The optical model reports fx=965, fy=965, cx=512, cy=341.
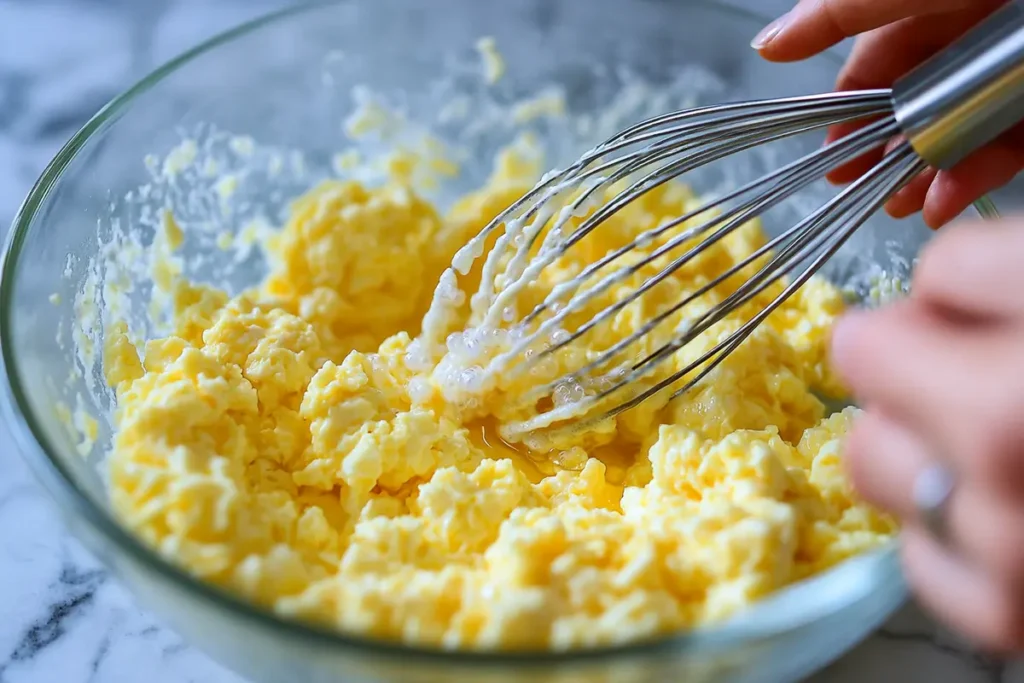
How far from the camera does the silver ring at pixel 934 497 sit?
51cm

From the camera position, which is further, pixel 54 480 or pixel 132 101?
pixel 132 101

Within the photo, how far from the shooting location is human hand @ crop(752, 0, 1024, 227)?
0.85m

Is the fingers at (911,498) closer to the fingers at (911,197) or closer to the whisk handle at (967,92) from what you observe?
the whisk handle at (967,92)

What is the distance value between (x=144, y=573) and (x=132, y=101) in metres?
0.56

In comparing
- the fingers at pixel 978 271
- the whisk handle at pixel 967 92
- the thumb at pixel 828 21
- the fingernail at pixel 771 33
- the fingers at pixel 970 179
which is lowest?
the fingers at pixel 978 271

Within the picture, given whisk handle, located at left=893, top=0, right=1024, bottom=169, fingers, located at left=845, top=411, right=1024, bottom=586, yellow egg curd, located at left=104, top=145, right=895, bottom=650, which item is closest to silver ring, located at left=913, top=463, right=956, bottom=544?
fingers, located at left=845, top=411, right=1024, bottom=586

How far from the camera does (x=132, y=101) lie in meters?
0.97

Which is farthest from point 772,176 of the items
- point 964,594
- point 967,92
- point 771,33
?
point 964,594

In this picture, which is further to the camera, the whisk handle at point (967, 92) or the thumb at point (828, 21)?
the thumb at point (828, 21)

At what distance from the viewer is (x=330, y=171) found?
3.86 feet

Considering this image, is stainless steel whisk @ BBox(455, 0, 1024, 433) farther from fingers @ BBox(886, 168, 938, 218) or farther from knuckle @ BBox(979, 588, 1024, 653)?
knuckle @ BBox(979, 588, 1024, 653)

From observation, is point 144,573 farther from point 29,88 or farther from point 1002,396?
point 29,88

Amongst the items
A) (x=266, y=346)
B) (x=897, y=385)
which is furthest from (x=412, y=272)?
(x=897, y=385)

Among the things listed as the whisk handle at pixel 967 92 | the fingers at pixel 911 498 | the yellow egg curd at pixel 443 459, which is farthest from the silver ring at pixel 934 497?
the whisk handle at pixel 967 92
